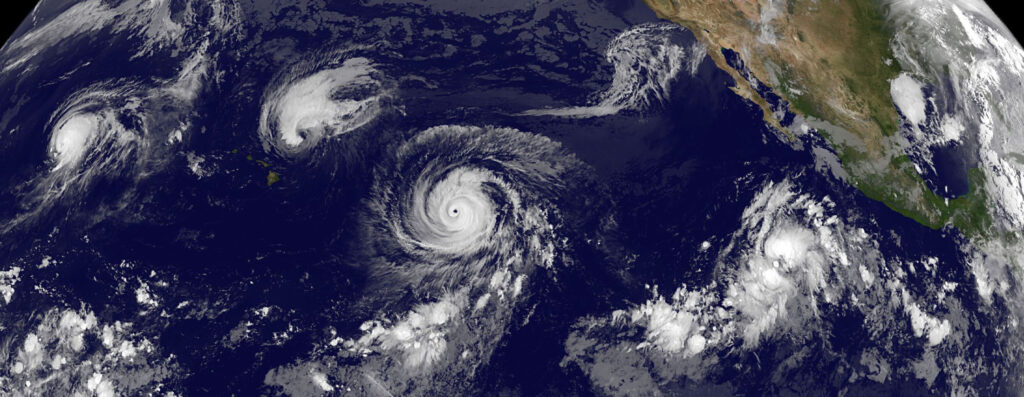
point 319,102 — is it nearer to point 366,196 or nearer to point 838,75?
point 366,196

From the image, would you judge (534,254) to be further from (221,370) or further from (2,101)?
(2,101)

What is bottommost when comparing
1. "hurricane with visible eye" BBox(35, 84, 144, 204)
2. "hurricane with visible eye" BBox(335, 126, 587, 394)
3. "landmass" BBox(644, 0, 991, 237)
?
"hurricane with visible eye" BBox(35, 84, 144, 204)

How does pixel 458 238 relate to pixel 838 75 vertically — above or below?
below

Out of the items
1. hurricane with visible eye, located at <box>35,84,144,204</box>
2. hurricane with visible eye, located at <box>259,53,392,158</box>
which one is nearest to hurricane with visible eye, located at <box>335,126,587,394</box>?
hurricane with visible eye, located at <box>259,53,392,158</box>

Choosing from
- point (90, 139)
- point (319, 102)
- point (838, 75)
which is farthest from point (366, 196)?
point (838, 75)

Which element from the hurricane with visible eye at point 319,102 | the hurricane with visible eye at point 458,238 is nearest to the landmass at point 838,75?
the hurricane with visible eye at point 458,238

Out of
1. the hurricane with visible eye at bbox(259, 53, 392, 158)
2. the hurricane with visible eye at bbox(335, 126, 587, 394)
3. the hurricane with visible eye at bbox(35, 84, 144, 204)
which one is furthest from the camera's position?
the hurricane with visible eye at bbox(35, 84, 144, 204)

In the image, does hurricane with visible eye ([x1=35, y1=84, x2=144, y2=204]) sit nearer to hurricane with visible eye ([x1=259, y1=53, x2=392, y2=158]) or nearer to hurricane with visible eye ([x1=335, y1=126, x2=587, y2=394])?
hurricane with visible eye ([x1=259, y1=53, x2=392, y2=158])
